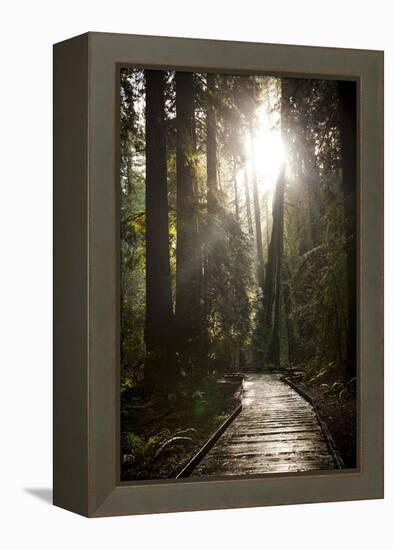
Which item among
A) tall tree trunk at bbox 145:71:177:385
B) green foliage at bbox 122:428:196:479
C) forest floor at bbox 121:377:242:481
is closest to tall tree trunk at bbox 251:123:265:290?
tall tree trunk at bbox 145:71:177:385

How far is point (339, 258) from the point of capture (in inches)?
416

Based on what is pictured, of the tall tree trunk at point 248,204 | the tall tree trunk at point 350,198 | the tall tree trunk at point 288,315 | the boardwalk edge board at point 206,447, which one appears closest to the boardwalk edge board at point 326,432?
the tall tree trunk at point 288,315

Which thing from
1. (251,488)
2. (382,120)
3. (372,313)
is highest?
(382,120)

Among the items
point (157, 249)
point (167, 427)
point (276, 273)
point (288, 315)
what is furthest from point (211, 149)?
point (167, 427)

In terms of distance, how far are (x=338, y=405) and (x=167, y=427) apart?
4.68 feet

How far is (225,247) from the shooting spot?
1020cm

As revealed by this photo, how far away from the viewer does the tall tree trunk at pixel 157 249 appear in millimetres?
9961

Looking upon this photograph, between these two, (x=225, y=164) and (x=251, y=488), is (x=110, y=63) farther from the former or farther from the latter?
(x=251, y=488)

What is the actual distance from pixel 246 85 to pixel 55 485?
3.27 meters

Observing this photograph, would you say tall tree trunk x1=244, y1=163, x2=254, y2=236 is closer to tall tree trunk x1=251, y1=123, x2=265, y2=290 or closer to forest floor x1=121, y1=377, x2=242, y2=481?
tall tree trunk x1=251, y1=123, x2=265, y2=290

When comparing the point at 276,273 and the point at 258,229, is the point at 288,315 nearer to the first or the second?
the point at 276,273

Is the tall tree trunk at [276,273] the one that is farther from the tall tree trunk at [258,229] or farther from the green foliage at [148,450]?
the green foliage at [148,450]

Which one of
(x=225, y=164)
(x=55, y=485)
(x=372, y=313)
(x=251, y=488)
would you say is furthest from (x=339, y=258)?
(x=55, y=485)

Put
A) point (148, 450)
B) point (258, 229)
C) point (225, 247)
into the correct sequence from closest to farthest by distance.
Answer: point (148, 450) < point (225, 247) < point (258, 229)
